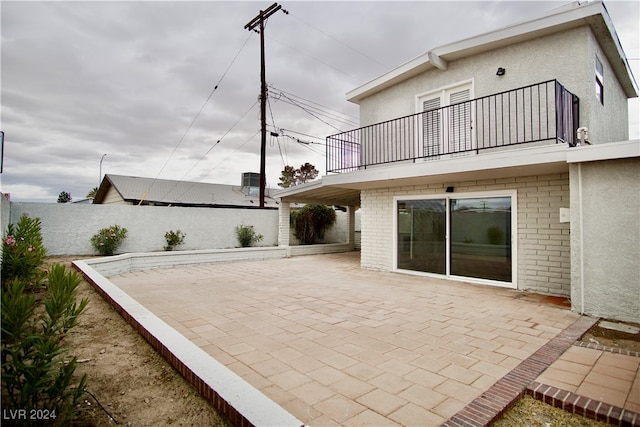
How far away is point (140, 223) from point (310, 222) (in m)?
7.54

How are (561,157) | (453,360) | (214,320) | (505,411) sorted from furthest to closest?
(561,157) → (214,320) → (453,360) → (505,411)

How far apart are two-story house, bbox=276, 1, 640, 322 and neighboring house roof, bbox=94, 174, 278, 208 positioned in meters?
13.2

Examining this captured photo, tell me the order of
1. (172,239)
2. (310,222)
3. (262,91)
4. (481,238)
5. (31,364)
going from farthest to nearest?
1. (310,222)
2. (262,91)
3. (172,239)
4. (481,238)
5. (31,364)

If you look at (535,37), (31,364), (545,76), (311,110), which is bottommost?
(31,364)

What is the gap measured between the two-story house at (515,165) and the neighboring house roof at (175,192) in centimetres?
1322

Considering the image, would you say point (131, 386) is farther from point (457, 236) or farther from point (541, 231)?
point (541, 231)

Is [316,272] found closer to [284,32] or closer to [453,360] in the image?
[453,360]

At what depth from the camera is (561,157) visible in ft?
17.6

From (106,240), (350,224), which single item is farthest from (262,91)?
(106,240)

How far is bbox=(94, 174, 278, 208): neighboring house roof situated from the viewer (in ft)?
65.1

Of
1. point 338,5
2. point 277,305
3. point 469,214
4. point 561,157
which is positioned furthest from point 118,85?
point 561,157

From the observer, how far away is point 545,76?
6.91 meters

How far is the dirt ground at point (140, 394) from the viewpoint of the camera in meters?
2.25

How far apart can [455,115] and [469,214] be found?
8.34 ft
